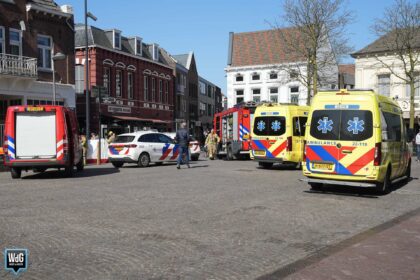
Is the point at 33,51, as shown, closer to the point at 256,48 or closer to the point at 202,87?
the point at 256,48

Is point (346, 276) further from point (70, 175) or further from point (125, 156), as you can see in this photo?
point (125, 156)

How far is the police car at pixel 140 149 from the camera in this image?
20.0m

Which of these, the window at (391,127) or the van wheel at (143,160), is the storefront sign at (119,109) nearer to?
the van wheel at (143,160)

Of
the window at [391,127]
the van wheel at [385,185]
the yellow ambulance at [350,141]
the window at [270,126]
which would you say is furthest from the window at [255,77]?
the van wheel at [385,185]

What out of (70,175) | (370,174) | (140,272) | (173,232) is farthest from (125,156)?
(140,272)

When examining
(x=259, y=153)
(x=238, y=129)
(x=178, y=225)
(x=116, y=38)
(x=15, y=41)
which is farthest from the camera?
(x=116, y=38)

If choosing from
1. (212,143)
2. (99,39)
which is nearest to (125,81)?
(99,39)

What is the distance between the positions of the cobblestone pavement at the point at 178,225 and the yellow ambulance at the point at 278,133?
5407 millimetres

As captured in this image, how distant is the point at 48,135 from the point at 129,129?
24.5 m

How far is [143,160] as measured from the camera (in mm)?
20422

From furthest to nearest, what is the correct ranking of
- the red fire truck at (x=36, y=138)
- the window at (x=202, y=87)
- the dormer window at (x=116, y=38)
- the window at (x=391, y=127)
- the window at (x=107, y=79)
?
the window at (x=202, y=87), the dormer window at (x=116, y=38), the window at (x=107, y=79), the red fire truck at (x=36, y=138), the window at (x=391, y=127)

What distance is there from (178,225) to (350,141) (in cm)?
535

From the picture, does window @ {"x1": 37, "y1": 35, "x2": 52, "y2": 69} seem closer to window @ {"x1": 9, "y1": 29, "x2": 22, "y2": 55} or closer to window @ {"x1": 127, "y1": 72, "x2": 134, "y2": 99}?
window @ {"x1": 9, "y1": 29, "x2": 22, "y2": 55}

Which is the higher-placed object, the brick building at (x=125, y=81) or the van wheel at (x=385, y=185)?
the brick building at (x=125, y=81)
